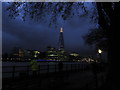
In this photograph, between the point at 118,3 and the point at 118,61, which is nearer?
the point at 118,61

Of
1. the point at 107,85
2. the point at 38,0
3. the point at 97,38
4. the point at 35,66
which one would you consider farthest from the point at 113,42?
the point at 97,38

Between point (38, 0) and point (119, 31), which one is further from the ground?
point (38, 0)

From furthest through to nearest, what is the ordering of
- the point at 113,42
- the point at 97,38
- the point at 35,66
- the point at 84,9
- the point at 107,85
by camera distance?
the point at 97,38, the point at 35,66, the point at 84,9, the point at 113,42, the point at 107,85

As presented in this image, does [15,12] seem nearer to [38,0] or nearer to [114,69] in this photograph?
[38,0]

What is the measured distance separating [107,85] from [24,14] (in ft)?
21.7

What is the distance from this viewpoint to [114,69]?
6.73 metres

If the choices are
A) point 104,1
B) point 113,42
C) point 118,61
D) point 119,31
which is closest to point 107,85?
point 118,61

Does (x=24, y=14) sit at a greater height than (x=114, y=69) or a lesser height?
greater

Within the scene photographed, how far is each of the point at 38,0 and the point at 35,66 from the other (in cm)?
782

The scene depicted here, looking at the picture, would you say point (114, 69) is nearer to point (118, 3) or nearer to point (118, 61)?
point (118, 61)

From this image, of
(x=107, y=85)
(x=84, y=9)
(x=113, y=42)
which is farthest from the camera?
(x=84, y=9)

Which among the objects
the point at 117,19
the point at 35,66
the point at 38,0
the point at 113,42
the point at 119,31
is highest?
the point at 38,0

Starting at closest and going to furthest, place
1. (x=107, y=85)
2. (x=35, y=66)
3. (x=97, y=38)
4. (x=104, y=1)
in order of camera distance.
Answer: (x=107, y=85) < (x=104, y=1) < (x=35, y=66) < (x=97, y=38)

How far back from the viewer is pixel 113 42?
7.18 meters
